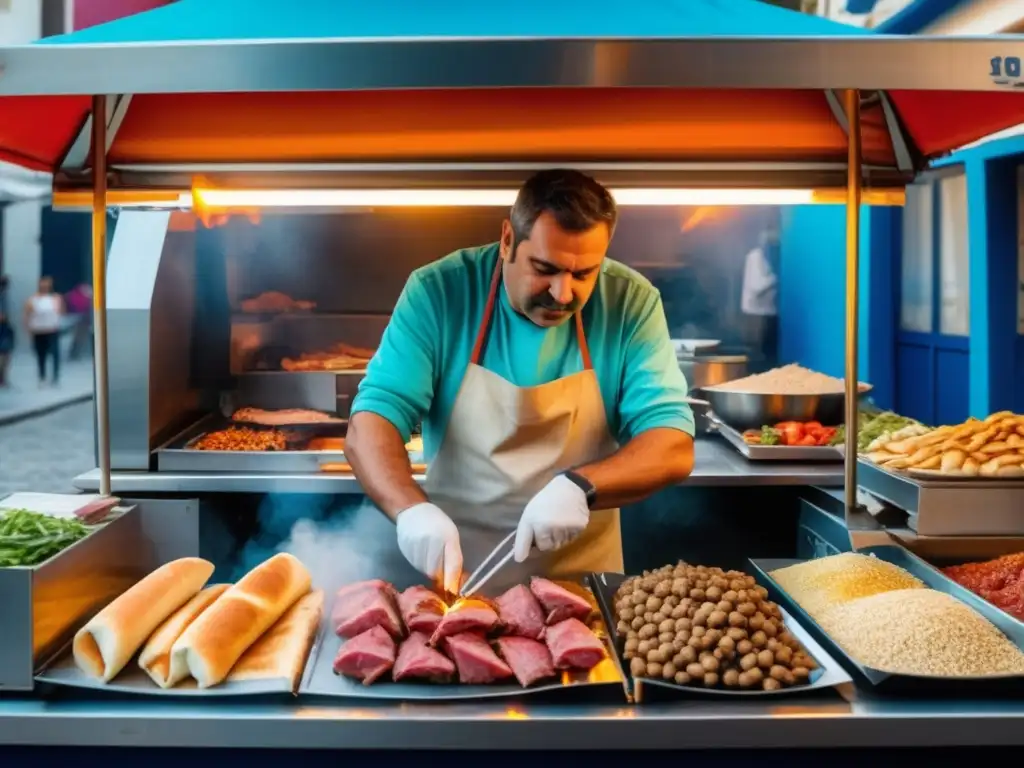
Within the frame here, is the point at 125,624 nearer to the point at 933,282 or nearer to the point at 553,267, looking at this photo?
the point at 553,267

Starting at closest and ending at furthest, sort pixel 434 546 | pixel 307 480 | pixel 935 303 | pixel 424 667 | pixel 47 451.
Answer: pixel 424 667 → pixel 434 546 → pixel 307 480 → pixel 935 303 → pixel 47 451

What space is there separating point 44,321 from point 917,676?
17505mm

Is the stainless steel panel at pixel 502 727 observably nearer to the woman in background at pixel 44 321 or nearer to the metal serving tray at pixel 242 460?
the metal serving tray at pixel 242 460

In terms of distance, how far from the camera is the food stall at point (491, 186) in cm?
179

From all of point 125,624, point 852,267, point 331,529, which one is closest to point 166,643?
point 125,624

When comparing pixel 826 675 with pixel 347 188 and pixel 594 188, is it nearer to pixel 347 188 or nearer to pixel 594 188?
pixel 594 188

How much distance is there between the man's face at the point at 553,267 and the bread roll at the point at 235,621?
948 mm

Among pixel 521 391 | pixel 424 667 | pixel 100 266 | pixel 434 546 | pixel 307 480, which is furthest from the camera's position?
pixel 307 480

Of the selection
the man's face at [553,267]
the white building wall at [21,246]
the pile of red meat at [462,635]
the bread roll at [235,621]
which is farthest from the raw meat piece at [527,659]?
the white building wall at [21,246]

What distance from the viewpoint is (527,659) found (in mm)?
1915

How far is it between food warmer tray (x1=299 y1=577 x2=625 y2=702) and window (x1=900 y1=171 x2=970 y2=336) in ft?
16.1

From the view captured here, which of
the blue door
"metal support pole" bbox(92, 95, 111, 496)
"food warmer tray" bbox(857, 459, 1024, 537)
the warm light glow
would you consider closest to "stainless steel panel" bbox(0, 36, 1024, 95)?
"metal support pole" bbox(92, 95, 111, 496)

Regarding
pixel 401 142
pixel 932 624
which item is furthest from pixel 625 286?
pixel 932 624

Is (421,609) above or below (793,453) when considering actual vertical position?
below
